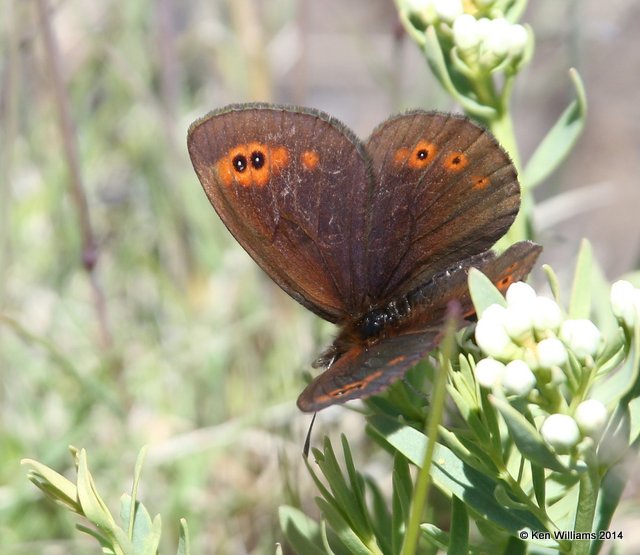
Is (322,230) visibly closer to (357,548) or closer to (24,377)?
(357,548)

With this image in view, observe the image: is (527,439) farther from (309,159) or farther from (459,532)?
(309,159)

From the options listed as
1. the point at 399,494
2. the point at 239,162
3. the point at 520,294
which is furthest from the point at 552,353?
the point at 239,162

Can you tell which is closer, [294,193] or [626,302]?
[626,302]

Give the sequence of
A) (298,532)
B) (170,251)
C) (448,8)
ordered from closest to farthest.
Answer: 1. (298,532)
2. (448,8)
3. (170,251)

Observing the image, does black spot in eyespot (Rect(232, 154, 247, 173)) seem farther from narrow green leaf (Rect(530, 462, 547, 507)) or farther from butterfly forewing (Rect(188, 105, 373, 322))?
narrow green leaf (Rect(530, 462, 547, 507))

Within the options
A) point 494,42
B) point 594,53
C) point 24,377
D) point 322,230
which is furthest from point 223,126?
point 594,53

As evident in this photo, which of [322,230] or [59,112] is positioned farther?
[59,112]

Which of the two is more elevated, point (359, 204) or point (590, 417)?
point (359, 204)
